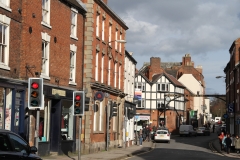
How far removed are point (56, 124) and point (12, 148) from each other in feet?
50.1

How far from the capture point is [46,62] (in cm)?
2719

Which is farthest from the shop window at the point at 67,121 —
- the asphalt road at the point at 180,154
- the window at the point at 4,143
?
the window at the point at 4,143

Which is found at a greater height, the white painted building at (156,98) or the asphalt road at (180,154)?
the white painted building at (156,98)

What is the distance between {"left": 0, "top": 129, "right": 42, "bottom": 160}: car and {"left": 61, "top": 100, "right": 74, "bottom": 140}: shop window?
15716mm

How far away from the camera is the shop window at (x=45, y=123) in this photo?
27.0 metres

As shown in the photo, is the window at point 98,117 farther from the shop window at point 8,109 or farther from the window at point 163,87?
the window at point 163,87

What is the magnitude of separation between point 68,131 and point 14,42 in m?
9.50

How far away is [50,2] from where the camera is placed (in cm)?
2756

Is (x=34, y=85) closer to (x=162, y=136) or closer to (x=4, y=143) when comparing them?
(x=4, y=143)

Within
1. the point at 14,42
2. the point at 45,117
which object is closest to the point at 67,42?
the point at 45,117

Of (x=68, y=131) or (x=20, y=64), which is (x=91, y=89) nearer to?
(x=68, y=131)

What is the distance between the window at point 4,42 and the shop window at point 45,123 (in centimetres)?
507

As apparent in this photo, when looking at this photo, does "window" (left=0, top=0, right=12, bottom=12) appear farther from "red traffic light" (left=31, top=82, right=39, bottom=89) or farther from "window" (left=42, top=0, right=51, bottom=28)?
"red traffic light" (left=31, top=82, right=39, bottom=89)

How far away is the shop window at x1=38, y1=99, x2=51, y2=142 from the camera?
26959 mm
